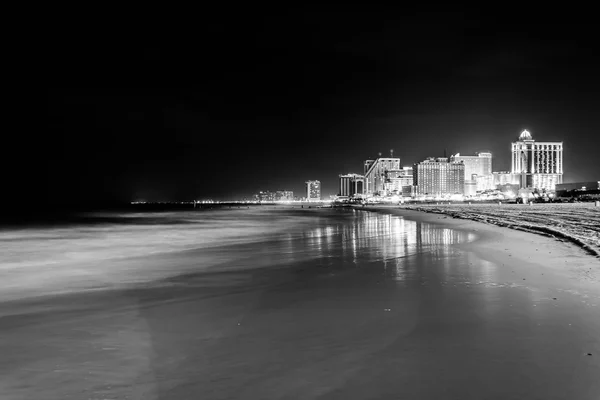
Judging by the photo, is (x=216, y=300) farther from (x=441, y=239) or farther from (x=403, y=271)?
(x=441, y=239)

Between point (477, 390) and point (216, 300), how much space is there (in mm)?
6013

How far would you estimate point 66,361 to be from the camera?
6016 millimetres

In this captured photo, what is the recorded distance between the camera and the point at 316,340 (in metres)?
6.86

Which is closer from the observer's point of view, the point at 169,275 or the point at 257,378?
the point at 257,378

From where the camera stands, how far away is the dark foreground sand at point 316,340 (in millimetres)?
5164

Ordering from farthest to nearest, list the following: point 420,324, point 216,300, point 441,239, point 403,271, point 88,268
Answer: point 441,239 < point 88,268 < point 403,271 < point 216,300 < point 420,324

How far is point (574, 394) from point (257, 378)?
10.9ft

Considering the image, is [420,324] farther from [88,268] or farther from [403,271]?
[88,268]

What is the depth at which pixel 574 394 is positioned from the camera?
4.88 meters

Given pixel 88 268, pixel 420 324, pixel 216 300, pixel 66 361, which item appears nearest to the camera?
pixel 66 361

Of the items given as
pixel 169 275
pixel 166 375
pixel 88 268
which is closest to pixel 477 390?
pixel 166 375

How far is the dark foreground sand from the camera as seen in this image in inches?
203

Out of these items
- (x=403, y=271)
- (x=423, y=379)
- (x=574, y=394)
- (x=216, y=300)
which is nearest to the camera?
(x=574, y=394)

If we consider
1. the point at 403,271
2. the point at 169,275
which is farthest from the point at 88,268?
the point at 403,271
